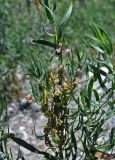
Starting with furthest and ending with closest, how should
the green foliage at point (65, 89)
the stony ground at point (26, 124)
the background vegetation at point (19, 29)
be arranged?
the background vegetation at point (19, 29)
the stony ground at point (26, 124)
the green foliage at point (65, 89)

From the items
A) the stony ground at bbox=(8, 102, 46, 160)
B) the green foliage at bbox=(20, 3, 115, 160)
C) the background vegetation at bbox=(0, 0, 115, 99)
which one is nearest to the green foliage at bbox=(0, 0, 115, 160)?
the green foliage at bbox=(20, 3, 115, 160)

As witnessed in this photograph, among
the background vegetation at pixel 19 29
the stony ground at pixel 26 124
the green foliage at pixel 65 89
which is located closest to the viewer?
the green foliage at pixel 65 89

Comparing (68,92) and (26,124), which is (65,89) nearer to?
(68,92)

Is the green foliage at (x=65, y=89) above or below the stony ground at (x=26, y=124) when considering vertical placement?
above

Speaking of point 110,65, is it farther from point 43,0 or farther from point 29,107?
point 29,107

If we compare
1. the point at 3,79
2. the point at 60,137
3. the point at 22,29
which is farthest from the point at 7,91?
the point at 60,137

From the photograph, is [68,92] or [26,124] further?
[26,124]

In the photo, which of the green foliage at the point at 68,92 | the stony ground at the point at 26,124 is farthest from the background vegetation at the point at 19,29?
the green foliage at the point at 68,92

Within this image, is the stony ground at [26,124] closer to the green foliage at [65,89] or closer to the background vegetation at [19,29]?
the background vegetation at [19,29]

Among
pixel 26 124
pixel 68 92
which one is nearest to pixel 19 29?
pixel 26 124

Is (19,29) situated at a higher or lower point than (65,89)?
higher

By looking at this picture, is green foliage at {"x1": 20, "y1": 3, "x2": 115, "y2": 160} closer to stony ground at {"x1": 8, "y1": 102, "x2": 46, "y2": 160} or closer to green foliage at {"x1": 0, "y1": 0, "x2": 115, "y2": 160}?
green foliage at {"x1": 0, "y1": 0, "x2": 115, "y2": 160}
